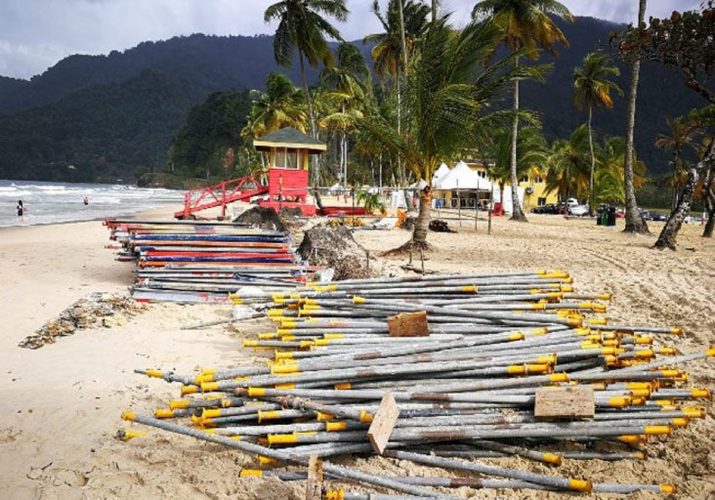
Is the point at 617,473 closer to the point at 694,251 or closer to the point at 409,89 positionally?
the point at 409,89

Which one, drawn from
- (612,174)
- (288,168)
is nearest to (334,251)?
(288,168)

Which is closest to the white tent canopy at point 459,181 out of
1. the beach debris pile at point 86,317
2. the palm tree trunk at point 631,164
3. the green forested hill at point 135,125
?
the palm tree trunk at point 631,164

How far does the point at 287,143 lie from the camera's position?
2306cm

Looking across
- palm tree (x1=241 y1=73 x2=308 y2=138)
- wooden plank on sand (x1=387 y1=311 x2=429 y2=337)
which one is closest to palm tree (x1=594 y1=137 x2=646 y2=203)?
palm tree (x1=241 y1=73 x2=308 y2=138)

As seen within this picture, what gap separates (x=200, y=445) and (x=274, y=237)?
7.03 meters

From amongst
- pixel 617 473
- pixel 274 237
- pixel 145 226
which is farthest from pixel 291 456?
pixel 145 226

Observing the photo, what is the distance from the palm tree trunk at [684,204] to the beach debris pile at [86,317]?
1544 cm

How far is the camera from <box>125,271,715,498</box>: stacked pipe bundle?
381 centimetres

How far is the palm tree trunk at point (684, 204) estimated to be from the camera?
50.4 ft

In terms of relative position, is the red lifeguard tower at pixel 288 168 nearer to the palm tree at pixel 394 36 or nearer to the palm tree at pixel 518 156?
the palm tree at pixel 394 36

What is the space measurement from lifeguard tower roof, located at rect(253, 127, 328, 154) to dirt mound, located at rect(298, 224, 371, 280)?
39.5ft

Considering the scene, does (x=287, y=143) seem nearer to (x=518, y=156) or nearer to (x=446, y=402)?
(x=446, y=402)

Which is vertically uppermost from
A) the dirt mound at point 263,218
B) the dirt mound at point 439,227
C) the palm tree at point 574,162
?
the palm tree at point 574,162

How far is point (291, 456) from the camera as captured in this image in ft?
12.0
